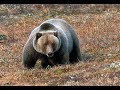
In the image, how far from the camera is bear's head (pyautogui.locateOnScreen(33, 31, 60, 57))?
14695mm

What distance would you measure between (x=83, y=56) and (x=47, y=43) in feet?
11.7

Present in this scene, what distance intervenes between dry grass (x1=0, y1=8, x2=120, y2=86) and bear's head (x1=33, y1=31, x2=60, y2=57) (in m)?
0.54

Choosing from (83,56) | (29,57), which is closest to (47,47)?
(29,57)

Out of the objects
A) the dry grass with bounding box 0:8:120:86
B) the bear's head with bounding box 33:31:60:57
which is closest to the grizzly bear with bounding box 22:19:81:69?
the bear's head with bounding box 33:31:60:57

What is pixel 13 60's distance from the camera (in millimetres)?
17641

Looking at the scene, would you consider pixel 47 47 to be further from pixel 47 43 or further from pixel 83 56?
pixel 83 56

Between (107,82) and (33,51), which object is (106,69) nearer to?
(107,82)

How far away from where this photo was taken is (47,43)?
1473cm

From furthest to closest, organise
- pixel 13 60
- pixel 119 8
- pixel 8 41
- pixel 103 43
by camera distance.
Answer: pixel 119 8 → pixel 8 41 → pixel 103 43 → pixel 13 60

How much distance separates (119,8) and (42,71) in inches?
783

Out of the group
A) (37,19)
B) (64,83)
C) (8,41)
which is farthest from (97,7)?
(64,83)

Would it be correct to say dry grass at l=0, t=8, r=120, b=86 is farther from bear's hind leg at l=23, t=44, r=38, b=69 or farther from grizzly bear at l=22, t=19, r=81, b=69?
grizzly bear at l=22, t=19, r=81, b=69

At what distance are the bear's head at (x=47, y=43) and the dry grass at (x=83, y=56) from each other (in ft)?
1.76

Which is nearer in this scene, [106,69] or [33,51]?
[106,69]
